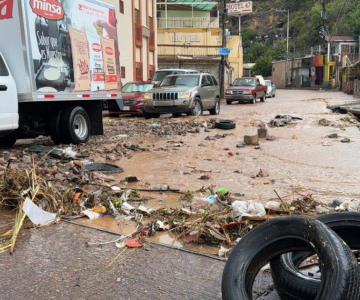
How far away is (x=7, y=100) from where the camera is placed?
9.20 m

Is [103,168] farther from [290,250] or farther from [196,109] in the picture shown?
[196,109]

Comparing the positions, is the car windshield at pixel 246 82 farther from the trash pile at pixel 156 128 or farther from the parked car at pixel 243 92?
the trash pile at pixel 156 128

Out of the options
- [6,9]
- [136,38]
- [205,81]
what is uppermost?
[136,38]

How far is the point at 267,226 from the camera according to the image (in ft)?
10.9

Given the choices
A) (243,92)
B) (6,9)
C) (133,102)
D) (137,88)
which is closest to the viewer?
(6,9)

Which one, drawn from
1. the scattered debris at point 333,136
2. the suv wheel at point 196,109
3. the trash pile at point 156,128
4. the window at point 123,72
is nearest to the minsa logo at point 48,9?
the trash pile at point 156,128

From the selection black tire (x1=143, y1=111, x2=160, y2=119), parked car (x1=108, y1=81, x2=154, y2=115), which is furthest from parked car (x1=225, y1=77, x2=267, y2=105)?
black tire (x1=143, y1=111, x2=160, y2=119)

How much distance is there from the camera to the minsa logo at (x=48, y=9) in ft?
31.7

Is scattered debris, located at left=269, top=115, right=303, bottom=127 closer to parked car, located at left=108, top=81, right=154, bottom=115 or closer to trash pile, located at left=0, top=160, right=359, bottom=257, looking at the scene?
parked car, located at left=108, top=81, right=154, bottom=115

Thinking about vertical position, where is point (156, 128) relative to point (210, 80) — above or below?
below

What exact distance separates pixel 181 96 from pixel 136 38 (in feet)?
43.1

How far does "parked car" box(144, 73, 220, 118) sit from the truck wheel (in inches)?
301

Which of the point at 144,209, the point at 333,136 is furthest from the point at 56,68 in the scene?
the point at 333,136

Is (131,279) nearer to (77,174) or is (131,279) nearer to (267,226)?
(267,226)
